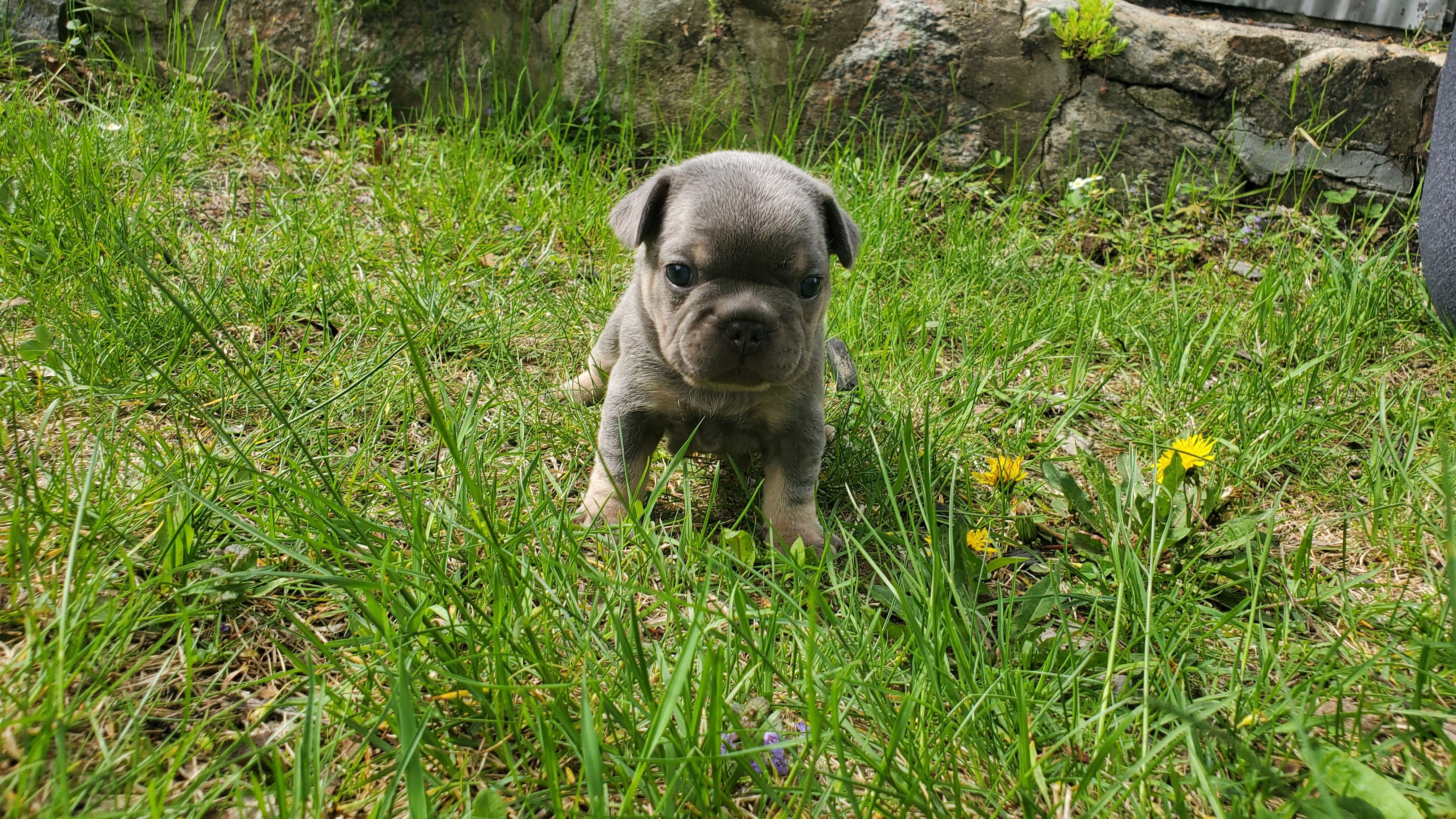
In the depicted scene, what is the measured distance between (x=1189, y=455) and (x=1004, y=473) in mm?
644

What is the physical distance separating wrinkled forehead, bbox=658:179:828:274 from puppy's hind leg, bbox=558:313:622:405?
71 cm

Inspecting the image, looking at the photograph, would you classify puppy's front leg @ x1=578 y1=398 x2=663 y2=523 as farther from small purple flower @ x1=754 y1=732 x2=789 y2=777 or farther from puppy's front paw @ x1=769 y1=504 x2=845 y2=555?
small purple flower @ x1=754 y1=732 x2=789 y2=777

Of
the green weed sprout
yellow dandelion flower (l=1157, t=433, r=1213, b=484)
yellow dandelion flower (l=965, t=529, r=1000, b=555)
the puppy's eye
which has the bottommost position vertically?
yellow dandelion flower (l=965, t=529, r=1000, b=555)

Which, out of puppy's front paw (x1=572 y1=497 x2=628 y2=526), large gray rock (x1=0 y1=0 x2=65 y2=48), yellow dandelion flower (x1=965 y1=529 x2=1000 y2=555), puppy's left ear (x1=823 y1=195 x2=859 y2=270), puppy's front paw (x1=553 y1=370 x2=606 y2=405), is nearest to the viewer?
yellow dandelion flower (x1=965 y1=529 x2=1000 y2=555)

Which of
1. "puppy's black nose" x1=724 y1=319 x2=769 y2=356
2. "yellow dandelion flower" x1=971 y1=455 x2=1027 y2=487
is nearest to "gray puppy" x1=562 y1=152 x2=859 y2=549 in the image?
"puppy's black nose" x1=724 y1=319 x2=769 y2=356

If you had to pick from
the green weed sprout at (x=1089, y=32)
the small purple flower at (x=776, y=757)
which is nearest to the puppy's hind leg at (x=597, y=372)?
the small purple flower at (x=776, y=757)

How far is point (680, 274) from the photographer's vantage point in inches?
120

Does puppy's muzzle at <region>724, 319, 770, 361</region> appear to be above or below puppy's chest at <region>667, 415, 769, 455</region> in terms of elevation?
above

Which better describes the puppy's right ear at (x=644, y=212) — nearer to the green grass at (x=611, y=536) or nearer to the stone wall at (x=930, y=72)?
the green grass at (x=611, y=536)

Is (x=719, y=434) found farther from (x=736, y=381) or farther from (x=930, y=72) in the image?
(x=930, y=72)

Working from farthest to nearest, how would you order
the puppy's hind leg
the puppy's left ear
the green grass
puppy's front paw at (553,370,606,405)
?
puppy's front paw at (553,370,606,405), the puppy's hind leg, the puppy's left ear, the green grass

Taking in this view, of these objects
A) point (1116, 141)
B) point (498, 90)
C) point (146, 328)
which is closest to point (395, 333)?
point (146, 328)

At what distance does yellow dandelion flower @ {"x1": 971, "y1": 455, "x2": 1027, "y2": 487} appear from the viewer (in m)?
3.36

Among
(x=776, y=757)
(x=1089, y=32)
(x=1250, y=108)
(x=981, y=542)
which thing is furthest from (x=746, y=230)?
(x=1250, y=108)
